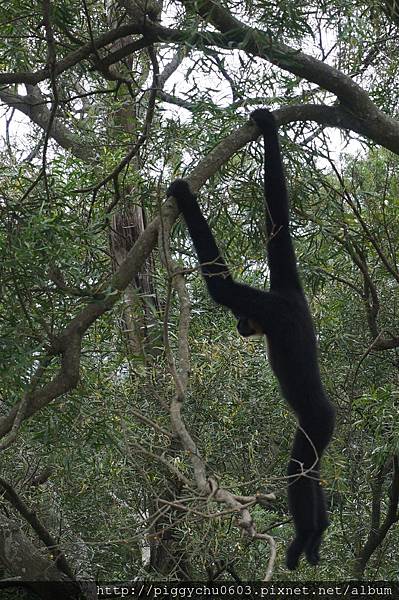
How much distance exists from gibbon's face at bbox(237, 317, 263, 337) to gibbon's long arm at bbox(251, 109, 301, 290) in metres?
0.33

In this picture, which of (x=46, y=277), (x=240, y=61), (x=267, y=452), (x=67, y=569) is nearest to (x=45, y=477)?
(x=67, y=569)

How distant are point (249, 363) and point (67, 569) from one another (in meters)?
2.14

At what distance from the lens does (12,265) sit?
3.46 meters

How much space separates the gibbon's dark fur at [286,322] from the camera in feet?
13.5

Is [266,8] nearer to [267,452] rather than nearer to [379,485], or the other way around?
[267,452]

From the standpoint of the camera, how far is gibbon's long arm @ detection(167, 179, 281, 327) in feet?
13.2

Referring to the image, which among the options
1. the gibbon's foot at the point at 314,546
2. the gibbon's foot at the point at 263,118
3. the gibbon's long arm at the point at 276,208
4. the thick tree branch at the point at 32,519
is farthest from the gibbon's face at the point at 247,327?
the thick tree branch at the point at 32,519

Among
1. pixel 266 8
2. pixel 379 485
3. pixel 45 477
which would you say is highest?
pixel 266 8

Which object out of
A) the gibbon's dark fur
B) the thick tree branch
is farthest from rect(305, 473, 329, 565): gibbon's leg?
the thick tree branch

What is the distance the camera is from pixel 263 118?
3986 mm

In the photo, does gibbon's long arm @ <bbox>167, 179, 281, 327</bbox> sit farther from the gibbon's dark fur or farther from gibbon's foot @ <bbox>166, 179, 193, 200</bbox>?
gibbon's foot @ <bbox>166, 179, 193, 200</bbox>

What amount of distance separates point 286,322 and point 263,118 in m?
1.09

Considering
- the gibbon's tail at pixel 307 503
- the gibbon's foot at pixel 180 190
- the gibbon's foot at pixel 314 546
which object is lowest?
the gibbon's foot at pixel 314 546

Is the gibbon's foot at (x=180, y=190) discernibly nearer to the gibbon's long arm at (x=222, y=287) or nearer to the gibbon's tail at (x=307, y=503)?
the gibbon's long arm at (x=222, y=287)
